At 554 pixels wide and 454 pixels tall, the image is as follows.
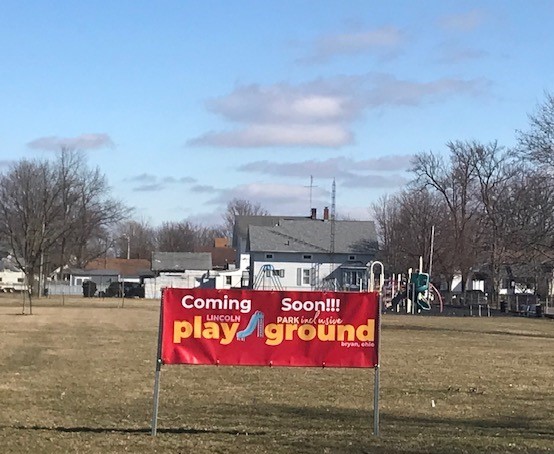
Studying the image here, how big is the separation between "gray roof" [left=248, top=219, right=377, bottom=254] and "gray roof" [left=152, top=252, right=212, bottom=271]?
15.7 meters

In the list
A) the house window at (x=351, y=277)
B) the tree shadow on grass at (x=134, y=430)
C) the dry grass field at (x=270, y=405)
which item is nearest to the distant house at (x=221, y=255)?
the house window at (x=351, y=277)

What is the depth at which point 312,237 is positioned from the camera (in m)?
97.4

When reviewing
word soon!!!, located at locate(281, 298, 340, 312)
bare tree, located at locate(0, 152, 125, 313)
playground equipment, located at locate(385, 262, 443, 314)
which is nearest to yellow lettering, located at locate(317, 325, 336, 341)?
word soon!!!, located at locate(281, 298, 340, 312)

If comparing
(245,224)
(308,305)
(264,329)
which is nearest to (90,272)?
(245,224)

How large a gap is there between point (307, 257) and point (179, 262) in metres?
21.6

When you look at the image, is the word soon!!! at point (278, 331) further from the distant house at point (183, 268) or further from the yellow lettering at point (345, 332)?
the distant house at point (183, 268)

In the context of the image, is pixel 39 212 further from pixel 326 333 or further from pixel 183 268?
pixel 326 333

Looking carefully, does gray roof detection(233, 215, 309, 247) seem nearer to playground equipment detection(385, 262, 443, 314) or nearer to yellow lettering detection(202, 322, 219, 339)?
playground equipment detection(385, 262, 443, 314)

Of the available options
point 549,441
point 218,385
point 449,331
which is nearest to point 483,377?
point 218,385

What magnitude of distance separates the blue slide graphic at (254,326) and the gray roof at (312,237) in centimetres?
8457

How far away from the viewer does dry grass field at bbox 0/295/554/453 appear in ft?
35.2

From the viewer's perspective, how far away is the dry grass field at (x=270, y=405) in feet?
35.2

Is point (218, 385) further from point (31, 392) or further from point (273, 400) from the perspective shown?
point (31, 392)

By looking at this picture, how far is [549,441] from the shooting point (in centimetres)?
1116
